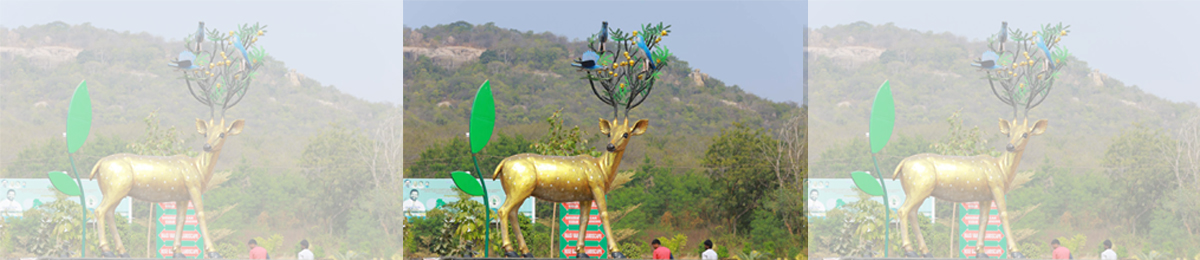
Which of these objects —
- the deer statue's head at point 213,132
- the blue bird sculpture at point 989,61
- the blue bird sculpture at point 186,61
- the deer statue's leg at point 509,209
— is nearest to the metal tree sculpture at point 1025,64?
the blue bird sculpture at point 989,61

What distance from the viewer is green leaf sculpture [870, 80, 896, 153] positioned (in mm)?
6109

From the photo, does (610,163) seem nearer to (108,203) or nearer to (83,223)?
(108,203)

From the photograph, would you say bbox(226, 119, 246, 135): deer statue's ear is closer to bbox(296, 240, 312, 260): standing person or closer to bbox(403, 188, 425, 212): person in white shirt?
bbox(296, 240, 312, 260): standing person

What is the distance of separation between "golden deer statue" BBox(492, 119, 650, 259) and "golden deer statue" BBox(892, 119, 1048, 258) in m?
2.55

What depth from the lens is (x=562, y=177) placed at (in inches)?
209

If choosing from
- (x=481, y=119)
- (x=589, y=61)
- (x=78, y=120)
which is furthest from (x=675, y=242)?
(x=78, y=120)

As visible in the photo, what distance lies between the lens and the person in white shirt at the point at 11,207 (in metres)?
7.41

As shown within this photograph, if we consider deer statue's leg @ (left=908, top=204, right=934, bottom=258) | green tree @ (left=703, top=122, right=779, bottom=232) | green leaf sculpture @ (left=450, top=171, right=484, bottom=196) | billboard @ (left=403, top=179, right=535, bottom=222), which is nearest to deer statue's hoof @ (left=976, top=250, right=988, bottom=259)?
deer statue's leg @ (left=908, top=204, right=934, bottom=258)

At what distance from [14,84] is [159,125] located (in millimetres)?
1808

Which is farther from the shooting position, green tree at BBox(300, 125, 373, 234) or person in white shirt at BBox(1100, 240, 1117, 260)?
green tree at BBox(300, 125, 373, 234)

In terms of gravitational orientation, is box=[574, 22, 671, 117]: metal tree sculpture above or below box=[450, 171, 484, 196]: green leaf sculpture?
above

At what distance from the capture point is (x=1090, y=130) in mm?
7059

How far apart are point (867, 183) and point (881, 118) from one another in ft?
3.84

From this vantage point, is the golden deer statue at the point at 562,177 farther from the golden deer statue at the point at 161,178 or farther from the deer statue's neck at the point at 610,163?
the golden deer statue at the point at 161,178
